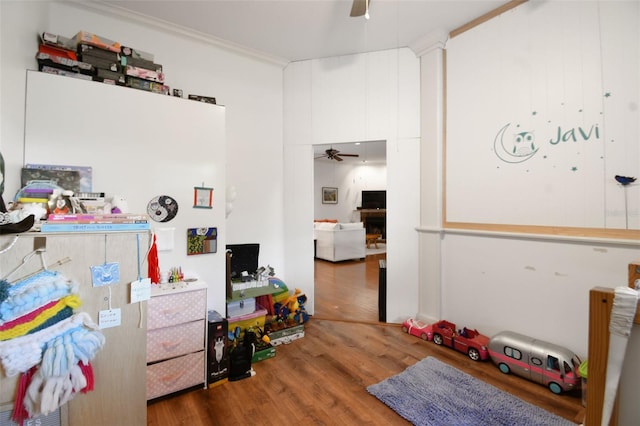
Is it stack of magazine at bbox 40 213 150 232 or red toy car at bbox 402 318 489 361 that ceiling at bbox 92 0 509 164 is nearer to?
stack of magazine at bbox 40 213 150 232

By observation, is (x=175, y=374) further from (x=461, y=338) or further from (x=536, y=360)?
(x=536, y=360)

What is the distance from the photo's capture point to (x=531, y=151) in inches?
94.9

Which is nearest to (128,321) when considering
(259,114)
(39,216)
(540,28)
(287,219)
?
(39,216)

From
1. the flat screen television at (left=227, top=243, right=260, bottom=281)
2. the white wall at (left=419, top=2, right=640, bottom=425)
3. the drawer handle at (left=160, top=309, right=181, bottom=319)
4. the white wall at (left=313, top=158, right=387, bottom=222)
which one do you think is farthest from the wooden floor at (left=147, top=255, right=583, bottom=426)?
the white wall at (left=313, top=158, right=387, bottom=222)

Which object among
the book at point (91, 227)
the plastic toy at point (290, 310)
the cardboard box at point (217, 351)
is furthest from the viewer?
the plastic toy at point (290, 310)

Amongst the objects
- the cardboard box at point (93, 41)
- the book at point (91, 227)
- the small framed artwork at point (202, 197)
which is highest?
the cardboard box at point (93, 41)

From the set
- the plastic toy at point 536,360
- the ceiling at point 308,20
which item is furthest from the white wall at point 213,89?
the plastic toy at point 536,360

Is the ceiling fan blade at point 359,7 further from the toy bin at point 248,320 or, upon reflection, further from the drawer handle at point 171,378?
the drawer handle at point 171,378

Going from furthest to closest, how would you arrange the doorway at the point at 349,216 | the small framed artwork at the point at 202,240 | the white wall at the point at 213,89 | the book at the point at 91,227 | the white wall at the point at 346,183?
the white wall at the point at 346,183
the doorway at the point at 349,216
the small framed artwork at the point at 202,240
the white wall at the point at 213,89
the book at the point at 91,227

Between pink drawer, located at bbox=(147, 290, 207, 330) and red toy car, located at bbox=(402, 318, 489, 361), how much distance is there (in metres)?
2.10

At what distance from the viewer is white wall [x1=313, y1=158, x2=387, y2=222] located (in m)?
9.12

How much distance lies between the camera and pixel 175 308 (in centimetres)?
202

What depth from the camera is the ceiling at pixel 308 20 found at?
2543mm

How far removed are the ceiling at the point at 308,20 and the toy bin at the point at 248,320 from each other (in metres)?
2.80
